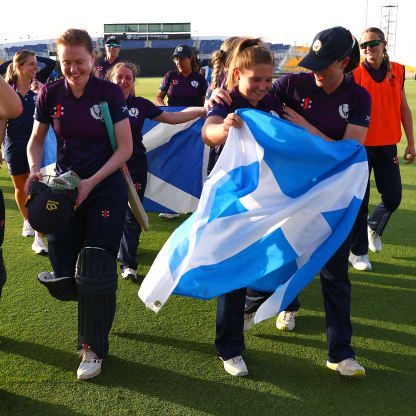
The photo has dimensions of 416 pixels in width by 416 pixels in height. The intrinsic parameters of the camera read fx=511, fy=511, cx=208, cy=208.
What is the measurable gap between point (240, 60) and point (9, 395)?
2.14 m

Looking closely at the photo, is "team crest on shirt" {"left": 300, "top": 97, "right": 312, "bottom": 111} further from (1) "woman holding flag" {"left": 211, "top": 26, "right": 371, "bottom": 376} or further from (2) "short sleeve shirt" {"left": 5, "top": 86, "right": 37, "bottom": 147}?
(2) "short sleeve shirt" {"left": 5, "top": 86, "right": 37, "bottom": 147}

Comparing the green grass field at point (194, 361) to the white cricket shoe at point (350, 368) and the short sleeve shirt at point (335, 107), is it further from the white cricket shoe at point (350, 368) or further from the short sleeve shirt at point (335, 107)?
the short sleeve shirt at point (335, 107)

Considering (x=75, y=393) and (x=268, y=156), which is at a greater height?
(x=268, y=156)

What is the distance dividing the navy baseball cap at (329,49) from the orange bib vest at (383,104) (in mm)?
1762

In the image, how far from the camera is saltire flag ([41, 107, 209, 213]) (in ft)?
17.7

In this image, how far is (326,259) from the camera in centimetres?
259

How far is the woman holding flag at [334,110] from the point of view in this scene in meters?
2.67

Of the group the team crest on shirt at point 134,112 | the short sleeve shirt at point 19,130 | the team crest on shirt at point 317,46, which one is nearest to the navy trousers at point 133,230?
the team crest on shirt at point 134,112

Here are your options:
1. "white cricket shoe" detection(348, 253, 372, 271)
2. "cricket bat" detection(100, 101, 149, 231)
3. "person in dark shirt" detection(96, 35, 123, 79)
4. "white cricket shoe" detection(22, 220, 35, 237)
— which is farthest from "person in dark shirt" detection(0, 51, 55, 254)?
"white cricket shoe" detection(348, 253, 372, 271)

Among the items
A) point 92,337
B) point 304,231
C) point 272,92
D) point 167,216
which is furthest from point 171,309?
point 167,216

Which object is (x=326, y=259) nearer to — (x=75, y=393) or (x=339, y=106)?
(x=339, y=106)

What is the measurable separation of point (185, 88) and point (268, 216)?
5037 millimetres

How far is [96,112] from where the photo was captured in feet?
9.37

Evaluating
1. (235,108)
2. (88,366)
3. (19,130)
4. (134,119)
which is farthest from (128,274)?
(235,108)
